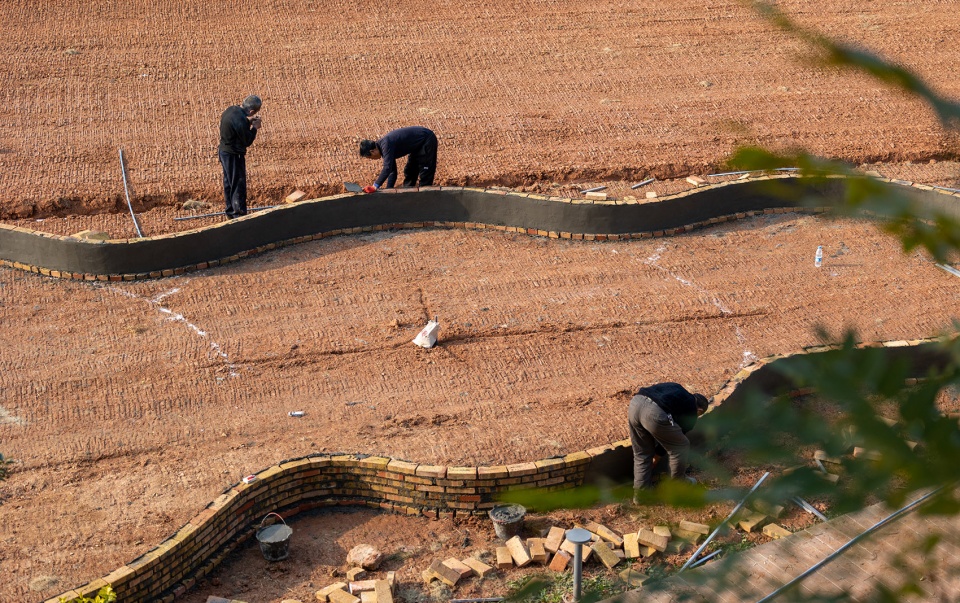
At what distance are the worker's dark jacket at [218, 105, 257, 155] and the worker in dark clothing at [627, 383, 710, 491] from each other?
20.4 ft

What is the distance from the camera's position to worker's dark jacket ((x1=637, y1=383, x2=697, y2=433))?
8.73m

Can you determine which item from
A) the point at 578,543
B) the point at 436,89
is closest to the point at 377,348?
the point at 578,543

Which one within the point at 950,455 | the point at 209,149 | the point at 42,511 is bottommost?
the point at 42,511

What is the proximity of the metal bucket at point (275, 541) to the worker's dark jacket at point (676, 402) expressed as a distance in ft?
10.2

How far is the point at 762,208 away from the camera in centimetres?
1377

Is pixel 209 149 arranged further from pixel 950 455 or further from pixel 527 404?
pixel 950 455

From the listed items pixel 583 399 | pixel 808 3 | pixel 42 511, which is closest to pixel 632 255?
pixel 583 399

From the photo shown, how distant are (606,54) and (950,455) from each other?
1621cm

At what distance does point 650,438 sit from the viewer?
9.02 metres

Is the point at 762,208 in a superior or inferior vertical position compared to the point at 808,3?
inferior

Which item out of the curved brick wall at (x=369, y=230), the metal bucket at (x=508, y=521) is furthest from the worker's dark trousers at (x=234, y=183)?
the metal bucket at (x=508, y=521)

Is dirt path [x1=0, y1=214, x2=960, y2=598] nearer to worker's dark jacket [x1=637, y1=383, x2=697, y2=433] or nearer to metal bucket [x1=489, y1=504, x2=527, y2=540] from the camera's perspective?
metal bucket [x1=489, y1=504, x2=527, y2=540]

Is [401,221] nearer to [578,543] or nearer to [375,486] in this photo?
[375,486]

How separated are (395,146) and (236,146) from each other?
1.90 metres
